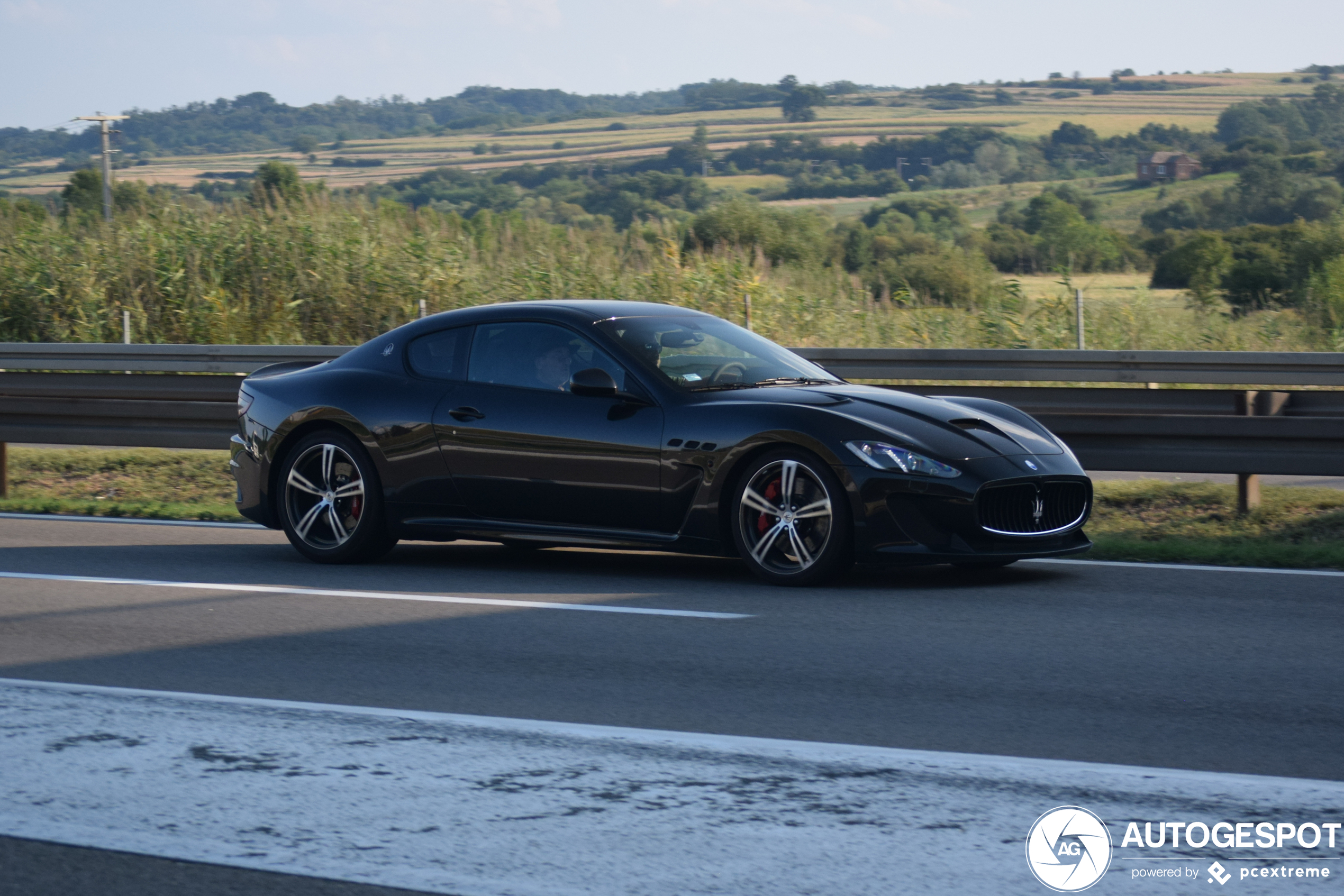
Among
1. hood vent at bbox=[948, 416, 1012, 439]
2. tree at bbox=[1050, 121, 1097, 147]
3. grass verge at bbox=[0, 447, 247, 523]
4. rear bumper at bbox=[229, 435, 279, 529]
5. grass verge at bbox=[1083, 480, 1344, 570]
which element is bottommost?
grass verge at bbox=[0, 447, 247, 523]

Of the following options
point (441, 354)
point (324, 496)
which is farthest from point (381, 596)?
point (441, 354)

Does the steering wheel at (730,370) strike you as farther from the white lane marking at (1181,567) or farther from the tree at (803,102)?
the tree at (803,102)

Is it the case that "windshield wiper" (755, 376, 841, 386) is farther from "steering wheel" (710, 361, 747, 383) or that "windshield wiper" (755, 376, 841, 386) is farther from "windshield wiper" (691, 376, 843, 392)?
"steering wheel" (710, 361, 747, 383)

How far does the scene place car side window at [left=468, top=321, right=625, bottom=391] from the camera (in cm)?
780

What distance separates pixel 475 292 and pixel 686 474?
14.4m

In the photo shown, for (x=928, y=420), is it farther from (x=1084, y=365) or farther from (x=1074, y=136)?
(x=1074, y=136)

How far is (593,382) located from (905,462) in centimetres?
159

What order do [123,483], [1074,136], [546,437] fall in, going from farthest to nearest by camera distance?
1. [1074,136]
2. [123,483]
3. [546,437]

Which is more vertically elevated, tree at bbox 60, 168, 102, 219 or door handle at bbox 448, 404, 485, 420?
tree at bbox 60, 168, 102, 219

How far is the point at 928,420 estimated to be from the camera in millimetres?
7266

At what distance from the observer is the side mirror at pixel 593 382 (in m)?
7.50

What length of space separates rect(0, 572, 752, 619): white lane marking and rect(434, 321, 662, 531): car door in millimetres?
670

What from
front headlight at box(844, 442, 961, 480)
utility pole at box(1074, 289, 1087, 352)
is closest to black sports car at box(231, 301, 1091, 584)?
front headlight at box(844, 442, 961, 480)

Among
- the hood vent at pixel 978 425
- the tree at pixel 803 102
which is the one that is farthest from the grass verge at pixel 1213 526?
the tree at pixel 803 102
